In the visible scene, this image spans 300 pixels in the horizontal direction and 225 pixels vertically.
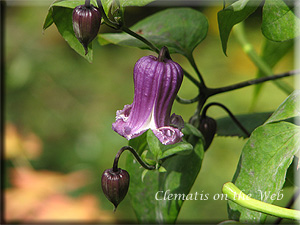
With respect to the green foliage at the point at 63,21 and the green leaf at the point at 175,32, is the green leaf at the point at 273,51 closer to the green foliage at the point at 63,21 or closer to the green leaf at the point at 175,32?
the green leaf at the point at 175,32

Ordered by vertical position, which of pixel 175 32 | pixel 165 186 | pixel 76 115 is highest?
pixel 175 32

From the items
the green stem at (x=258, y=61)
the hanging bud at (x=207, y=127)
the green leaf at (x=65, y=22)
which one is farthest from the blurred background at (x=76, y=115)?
the green leaf at (x=65, y=22)

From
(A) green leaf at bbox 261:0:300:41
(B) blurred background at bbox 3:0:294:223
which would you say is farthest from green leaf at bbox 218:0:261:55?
(B) blurred background at bbox 3:0:294:223

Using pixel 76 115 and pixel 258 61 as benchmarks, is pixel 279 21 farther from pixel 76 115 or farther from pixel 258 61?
pixel 76 115

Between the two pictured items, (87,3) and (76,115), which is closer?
(87,3)

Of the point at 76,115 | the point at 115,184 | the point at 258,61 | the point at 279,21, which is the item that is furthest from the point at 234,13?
the point at 76,115

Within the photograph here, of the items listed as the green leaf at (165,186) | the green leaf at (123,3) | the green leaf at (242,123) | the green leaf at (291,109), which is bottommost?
the green leaf at (165,186)
